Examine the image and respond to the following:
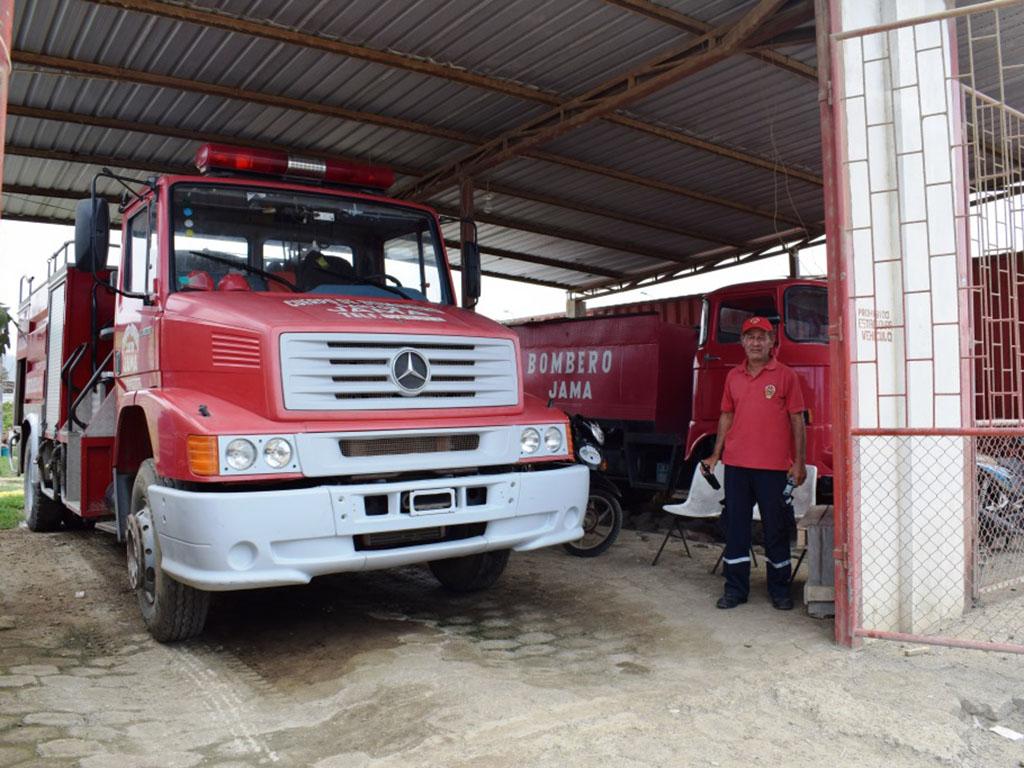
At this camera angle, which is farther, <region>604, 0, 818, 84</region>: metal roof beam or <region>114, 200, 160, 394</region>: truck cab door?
<region>604, 0, 818, 84</region>: metal roof beam

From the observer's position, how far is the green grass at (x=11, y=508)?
9545mm

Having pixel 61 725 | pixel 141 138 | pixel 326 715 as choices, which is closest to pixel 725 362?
pixel 326 715

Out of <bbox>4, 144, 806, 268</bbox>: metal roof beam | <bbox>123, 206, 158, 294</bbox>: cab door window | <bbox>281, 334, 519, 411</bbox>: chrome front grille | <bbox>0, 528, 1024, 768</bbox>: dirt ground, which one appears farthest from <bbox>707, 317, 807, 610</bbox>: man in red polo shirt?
<bbox>4, 144, 806, 268</bbox>: metal roof beam

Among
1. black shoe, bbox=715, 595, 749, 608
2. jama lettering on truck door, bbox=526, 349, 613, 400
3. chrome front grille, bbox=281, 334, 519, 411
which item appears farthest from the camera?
jama lettering on truck door, bbox=526, 349, 613, 400

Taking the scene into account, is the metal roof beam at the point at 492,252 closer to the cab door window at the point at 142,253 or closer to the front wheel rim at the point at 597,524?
the front wheel rim at the point at 597,524

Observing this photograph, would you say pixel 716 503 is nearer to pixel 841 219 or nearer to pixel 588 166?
pixel 841 219

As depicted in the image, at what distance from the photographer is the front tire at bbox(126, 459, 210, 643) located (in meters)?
4.44

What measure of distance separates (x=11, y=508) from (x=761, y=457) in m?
9.90

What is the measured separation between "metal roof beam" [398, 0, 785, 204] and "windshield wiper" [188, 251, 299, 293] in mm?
4461

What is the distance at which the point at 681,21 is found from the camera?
287 inches

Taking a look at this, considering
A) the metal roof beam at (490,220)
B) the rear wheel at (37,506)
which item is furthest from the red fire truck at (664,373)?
the rear wheel at (37,506)

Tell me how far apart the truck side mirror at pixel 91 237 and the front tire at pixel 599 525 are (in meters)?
4.25

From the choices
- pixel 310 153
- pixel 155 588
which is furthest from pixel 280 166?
pixel 310 153

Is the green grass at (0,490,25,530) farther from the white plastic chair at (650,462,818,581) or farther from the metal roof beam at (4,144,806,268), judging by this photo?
the white plastic chair at (650,462,818,581)
